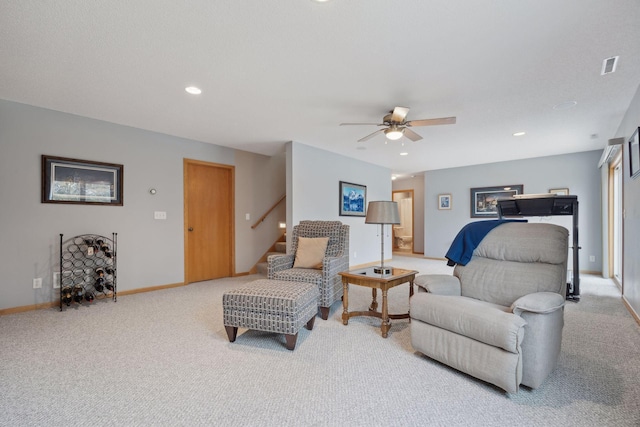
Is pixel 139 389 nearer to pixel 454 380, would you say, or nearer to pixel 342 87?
pixel 454 380

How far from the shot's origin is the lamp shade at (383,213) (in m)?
2.89

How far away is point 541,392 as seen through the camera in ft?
5.81

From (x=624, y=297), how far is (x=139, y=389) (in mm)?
5333

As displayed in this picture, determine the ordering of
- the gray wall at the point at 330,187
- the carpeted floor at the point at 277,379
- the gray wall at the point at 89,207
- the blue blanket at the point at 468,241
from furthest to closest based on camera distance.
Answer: the gray wall at the point at 330,187 < the gray wall at the point at 89,207 < the blue blanket at the point at 468,241 < the carpeted floor at the point at 277,379

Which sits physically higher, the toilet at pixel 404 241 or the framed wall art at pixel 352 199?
the framed wall art at pixel 352 199

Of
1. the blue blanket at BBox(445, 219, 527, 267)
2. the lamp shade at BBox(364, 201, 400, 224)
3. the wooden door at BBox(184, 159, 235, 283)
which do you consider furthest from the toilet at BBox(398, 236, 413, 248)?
the blue blanket at BBox(445, 219, 527, 267)

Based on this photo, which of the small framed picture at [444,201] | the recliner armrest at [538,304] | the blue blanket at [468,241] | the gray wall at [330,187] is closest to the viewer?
the recliner armrest at [538,304]

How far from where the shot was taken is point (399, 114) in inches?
124

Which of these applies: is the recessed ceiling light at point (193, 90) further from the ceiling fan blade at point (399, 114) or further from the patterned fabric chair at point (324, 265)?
the ceiling fan blade at point (399, 114)

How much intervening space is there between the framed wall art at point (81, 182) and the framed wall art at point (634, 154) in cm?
594

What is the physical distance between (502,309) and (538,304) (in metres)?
0.35

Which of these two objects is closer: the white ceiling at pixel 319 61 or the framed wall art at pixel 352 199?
the white ceiling at pixel 319 61

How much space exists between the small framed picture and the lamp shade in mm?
5203

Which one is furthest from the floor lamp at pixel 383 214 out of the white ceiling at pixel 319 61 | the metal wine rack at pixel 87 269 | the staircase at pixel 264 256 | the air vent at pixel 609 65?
the metal wine rack at pixel 87 269
